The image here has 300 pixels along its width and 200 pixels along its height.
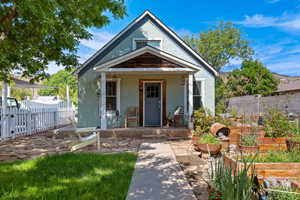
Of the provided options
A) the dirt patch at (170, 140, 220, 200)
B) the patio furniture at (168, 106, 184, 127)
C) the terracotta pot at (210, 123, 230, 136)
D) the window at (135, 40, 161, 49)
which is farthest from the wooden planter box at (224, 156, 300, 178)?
the window at (135, 40, 161, 49)

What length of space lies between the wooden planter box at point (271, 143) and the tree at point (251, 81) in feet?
62.2

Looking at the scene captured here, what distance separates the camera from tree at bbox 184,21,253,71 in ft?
94.4

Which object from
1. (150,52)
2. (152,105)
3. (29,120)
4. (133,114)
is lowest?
(29,120)

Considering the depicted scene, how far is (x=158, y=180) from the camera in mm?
3752

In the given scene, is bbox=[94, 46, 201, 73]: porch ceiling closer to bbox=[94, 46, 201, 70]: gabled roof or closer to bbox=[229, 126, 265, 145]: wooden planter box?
bbox=[94, 46, 201, 70]: gabled roof

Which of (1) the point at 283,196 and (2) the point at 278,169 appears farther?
(2) the point at 278,169

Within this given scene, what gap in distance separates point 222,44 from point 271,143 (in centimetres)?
2602

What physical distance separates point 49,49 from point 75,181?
4.81 m

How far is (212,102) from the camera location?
1019cm

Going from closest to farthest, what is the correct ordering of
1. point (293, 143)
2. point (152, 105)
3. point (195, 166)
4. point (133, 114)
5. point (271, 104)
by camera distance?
1. point (195, 166)
2. point (293, 143)
3. point (133, 114)
4. point (152, 105)
5. point (271, 104)

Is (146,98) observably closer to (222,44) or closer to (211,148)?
(211,148)

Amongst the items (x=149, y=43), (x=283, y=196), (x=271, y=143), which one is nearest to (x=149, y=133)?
(x=271, y=143)

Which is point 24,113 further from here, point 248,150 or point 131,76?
point 248,150

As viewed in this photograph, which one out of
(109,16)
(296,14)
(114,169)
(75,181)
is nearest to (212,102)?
(109,16)
